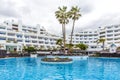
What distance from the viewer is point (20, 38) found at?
69625 millimetres

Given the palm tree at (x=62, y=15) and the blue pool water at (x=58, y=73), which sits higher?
the palm tree at (x=62, y=15)

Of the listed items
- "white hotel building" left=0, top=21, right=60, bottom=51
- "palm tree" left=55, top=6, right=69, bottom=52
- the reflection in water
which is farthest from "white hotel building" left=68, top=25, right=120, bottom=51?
the reflection in water

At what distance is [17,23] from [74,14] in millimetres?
41627

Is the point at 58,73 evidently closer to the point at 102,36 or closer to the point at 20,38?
the point at 20,38

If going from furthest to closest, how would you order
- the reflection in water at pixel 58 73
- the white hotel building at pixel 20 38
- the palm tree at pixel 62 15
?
the white hotel building at pixel 20 38 < the palm tree at pixel 62 15 < the reflection in water at pixel 58 73

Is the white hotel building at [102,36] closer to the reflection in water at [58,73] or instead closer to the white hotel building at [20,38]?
the white hotel building at [20,38]

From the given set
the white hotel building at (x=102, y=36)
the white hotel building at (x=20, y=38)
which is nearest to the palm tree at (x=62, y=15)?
the white hotel building at (x=20, y=38)

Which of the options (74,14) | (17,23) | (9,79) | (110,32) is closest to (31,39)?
(17,23)

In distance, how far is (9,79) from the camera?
15.0m

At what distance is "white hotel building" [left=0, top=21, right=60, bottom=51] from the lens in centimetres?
6167

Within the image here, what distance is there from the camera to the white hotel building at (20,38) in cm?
6167

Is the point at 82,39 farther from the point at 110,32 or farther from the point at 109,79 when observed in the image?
the point at 109,79

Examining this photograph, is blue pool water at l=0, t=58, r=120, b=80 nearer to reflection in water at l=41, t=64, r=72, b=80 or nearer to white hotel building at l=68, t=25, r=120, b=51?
reflection in water at l=41, t=64, r=72, b=80

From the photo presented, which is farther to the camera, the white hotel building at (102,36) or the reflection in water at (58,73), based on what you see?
the white hotel building at (102,36)
